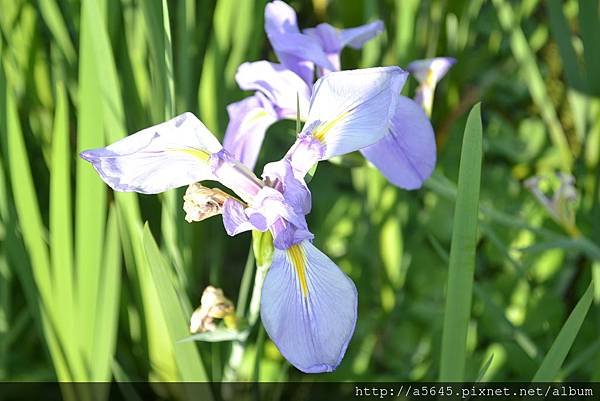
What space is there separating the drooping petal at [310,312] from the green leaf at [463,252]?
0.26 feet

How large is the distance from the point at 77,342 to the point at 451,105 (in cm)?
81

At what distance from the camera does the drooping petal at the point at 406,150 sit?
2.16 ft

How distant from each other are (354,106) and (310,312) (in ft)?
0.59

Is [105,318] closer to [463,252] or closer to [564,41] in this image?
[463,252]

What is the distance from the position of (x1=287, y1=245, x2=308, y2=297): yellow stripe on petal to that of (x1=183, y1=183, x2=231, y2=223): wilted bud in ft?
0.23

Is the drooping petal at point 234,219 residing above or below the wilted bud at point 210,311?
above

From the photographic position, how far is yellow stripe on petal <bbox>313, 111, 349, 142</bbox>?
58 cm

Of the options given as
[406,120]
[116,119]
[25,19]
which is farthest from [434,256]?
[25,19]

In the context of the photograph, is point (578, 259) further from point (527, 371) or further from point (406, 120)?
point (406, 120)

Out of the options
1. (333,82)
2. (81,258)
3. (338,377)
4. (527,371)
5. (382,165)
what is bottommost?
(338,377)

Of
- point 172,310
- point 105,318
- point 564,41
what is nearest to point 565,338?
point 172,310

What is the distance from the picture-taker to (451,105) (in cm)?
126

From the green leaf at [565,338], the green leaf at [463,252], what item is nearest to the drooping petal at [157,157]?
the green leaf at [463,252]

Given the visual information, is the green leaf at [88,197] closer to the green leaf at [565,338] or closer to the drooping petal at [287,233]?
the drooping petal at [287,233]
